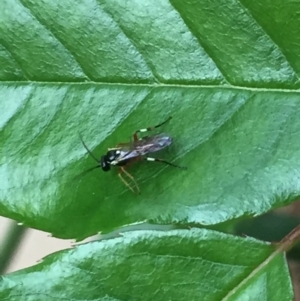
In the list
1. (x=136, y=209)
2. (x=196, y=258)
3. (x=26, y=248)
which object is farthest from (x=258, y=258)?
(x=26, y=248)

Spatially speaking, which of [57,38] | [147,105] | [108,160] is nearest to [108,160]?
[108,160]

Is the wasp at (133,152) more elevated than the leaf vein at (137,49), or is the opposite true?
the leaf vein at (137,49)

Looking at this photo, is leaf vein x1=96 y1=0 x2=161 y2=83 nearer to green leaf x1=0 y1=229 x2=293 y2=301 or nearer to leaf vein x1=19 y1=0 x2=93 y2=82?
leaf vein x1=19 y1=0 x2=93 y2=82

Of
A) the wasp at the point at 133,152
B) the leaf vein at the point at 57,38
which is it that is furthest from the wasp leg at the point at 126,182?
the leaf vein at the point at 57,38

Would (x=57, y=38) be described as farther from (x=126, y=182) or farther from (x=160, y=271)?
(x=160, y=271)

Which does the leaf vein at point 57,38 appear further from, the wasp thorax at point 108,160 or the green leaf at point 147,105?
the wasp thorax at point 108,160

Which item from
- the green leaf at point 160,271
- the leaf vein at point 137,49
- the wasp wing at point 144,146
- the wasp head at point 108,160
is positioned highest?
the leaf vein at point 137,49

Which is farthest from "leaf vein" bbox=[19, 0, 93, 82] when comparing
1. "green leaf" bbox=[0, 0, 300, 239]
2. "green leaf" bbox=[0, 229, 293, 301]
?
"green leaf" bbox=[0, 229, 293, 301]
